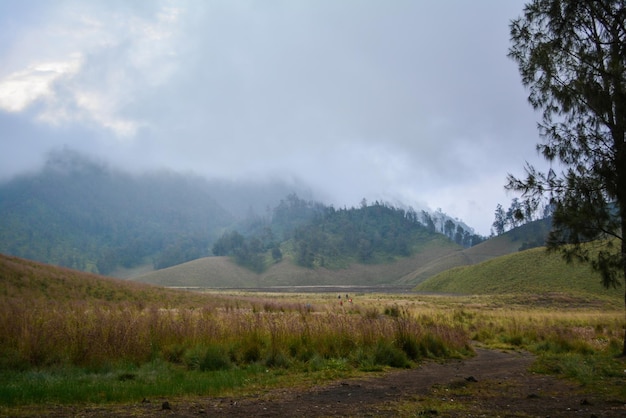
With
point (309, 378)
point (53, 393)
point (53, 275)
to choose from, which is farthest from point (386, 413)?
point (53, 275)

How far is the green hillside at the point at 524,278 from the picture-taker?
79.9m

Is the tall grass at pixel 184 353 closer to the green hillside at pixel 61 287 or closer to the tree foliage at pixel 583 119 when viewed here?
the tree foliage at pixel 583 119

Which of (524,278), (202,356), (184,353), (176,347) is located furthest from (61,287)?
(524,278)

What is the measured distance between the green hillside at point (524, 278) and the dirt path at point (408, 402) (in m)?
69.0

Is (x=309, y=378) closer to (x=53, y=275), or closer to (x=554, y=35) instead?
(x=554, y=35)

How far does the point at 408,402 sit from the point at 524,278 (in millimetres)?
96206

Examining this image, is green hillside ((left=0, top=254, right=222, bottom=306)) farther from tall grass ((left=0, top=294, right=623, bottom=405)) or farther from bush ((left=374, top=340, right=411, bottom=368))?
bush ((left=374, top=340, right=411, bottom=368))

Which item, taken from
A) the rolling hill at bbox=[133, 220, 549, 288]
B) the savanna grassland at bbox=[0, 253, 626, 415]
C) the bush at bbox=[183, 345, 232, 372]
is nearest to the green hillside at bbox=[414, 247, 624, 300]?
the rolling hill at bbox=[133, 220, 549, 288]

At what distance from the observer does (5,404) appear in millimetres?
6727

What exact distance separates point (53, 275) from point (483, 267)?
101m

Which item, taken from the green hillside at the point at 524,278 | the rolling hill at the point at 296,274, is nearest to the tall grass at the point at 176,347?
the green hillside at the point at 524,278

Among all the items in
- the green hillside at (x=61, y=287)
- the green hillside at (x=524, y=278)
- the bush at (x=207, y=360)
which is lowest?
the green hillside at (x=524, y=278)

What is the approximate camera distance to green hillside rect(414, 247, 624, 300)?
79944 millimetres

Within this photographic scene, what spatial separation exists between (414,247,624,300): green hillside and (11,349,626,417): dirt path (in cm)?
6896
